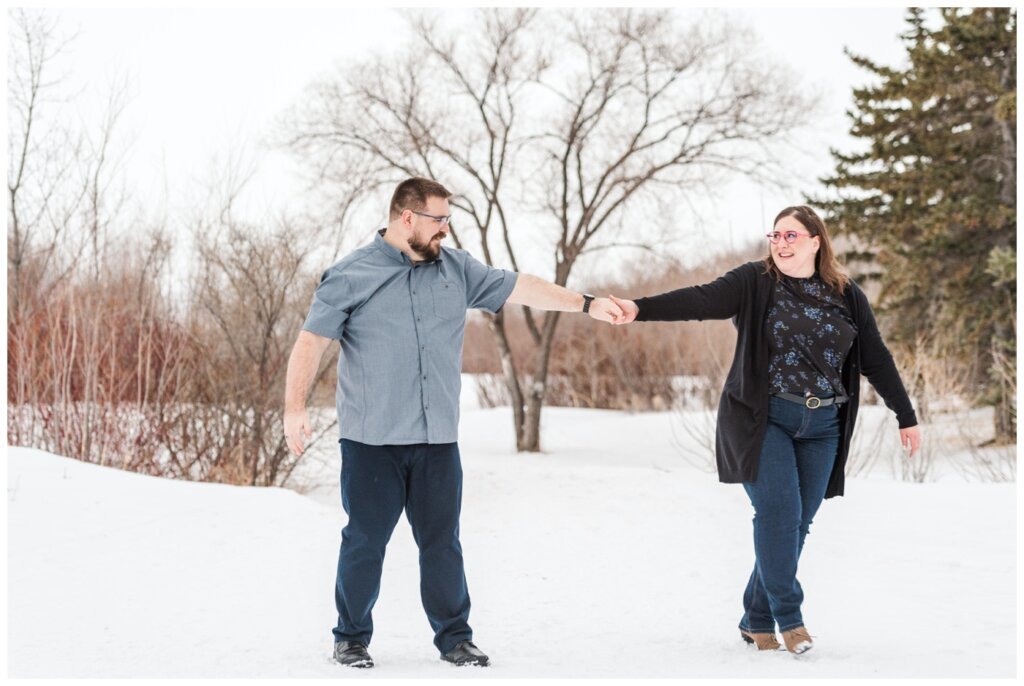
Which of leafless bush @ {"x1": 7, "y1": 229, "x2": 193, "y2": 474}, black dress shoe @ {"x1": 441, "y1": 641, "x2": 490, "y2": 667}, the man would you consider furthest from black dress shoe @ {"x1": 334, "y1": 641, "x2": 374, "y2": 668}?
leafless bush @ {"x1": 7, "y1": 229, "x2": 193, "y2": 474}

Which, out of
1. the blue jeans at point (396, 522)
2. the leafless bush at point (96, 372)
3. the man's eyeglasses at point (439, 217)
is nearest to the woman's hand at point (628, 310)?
the man's eyeglasses at point (439, 217)

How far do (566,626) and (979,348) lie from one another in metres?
12.9

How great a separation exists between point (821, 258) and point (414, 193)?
159 centimetres

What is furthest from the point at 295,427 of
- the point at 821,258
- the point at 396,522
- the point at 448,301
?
the point at 821,258

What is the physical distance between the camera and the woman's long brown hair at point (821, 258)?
376 centimetres

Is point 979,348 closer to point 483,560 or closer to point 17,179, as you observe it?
point 483,560

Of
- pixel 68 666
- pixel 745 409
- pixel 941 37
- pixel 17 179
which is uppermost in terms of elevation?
pixel 941 37

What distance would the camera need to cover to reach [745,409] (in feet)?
12.1

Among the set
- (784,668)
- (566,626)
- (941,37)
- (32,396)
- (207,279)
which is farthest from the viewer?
(941,37)

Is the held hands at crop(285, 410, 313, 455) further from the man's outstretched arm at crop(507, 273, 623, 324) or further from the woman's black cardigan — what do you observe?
the woman's black cardigan

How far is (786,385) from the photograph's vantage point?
366 centimetres

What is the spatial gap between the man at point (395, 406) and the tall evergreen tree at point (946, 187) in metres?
12.6

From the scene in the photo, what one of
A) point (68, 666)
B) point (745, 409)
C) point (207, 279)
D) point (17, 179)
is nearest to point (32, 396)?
point (207, 279)

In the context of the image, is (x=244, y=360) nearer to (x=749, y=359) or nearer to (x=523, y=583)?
(x=523, y=583)
